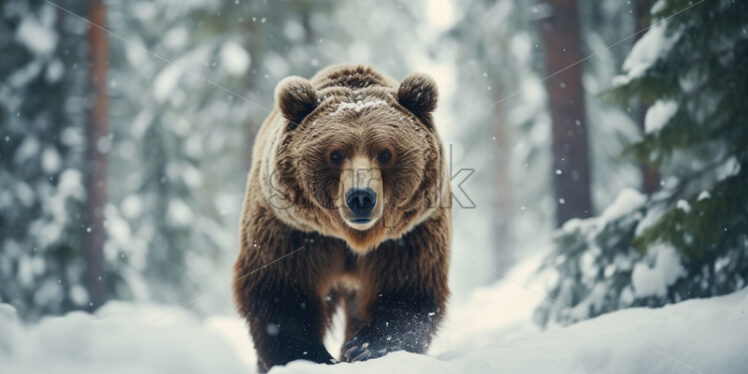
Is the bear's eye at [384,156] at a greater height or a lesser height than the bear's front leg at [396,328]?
greater

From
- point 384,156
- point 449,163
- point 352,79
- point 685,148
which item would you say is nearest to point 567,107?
point 685,148

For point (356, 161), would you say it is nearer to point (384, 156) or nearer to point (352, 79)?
point (384, 156)

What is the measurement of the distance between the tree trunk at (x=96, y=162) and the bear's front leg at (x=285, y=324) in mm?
7130

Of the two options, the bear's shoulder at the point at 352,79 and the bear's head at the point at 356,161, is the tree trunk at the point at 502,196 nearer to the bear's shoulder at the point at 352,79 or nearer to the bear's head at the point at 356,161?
the bear's shoulder at the point at 352,79

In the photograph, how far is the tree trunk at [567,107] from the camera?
853 cm

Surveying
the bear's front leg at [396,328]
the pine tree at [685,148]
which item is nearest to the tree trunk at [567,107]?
the pine tree at [685,148]

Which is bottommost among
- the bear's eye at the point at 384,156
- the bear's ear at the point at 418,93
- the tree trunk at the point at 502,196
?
the tree trunk at the point at 502,196

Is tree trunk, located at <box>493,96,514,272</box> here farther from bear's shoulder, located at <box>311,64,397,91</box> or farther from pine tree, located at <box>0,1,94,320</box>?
bear's shoulder, located at <box>311,64,397,91</box>

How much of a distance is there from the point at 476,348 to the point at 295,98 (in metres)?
1.98

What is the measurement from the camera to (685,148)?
5.53 metres

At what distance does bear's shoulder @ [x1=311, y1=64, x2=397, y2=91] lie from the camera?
4.33 m

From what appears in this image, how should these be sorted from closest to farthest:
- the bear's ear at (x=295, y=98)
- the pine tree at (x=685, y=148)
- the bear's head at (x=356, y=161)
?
the bear's head at (x=356, y=161)
the bear's ear at (x=295, y=98)
the pine tree at (x=685, y=148)

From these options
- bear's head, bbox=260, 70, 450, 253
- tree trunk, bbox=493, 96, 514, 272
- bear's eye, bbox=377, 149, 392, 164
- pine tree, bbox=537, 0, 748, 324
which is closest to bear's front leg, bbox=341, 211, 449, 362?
bear's head, bbox=260, 70, 450, 253

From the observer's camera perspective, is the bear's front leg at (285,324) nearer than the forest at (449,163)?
Yes
